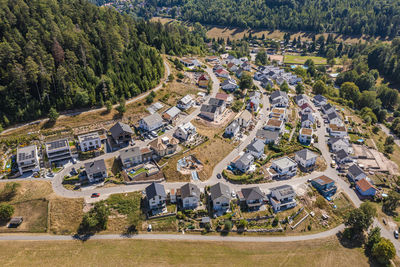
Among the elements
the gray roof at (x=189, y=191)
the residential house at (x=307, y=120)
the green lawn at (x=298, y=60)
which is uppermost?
the gray roof at (x=189, y=191)

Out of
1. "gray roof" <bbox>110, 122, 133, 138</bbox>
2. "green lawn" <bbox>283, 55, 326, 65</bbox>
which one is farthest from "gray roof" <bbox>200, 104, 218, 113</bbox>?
"green lawn" <bbox>283, 55, 326, 65</bbox>

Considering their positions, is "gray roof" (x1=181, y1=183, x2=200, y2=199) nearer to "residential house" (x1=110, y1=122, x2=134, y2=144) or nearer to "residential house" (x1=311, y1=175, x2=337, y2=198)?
"residential house" (x1=110, y1=122, x2=134, y2=144)

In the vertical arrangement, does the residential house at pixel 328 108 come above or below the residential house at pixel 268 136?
below

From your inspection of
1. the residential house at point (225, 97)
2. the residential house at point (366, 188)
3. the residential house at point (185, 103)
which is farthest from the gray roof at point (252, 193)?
the residential house at point (225, 97)

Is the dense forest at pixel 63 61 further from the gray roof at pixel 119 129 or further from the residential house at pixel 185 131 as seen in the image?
the residential house at pixel 185 131

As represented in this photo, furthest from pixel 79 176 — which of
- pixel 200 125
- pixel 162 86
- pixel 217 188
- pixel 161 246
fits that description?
pixel 162 86

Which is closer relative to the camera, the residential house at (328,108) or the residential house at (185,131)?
the residential house at (185,131)

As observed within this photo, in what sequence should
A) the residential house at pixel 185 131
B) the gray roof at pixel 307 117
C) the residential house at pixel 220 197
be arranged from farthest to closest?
the gray roof at pixel 307 117, the residential house at pixel 185 131, the residential house at pixel 220 197
